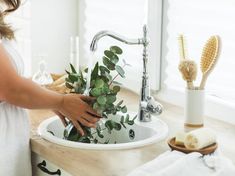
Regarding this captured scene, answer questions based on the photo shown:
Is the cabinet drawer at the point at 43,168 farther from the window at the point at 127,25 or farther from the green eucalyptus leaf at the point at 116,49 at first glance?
the window at the point at 127,25

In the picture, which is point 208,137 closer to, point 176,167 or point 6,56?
point 176,167

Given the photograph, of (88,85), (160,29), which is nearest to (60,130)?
(88,85)

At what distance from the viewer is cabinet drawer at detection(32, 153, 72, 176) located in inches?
66.7

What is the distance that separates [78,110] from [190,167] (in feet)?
1.55

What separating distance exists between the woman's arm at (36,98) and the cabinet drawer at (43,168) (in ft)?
0.51

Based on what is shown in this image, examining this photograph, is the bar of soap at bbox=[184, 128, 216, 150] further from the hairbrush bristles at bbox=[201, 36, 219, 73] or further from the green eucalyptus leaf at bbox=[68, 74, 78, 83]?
the green eucalyptus leaf at bbox=[68, 74, 78, 83]

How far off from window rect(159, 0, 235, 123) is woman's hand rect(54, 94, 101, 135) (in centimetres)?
57

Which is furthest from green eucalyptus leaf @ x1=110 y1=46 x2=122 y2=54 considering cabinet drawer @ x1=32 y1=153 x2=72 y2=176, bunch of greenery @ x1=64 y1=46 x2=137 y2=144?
cabinet drawer @ x1=32 y1=153 x2=72 y2=176

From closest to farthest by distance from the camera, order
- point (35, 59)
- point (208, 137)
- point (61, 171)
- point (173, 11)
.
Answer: point (208, 137) < point (61, 171) < point (173, 11) < point (35, 59)

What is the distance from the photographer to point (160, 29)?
2.29 metres

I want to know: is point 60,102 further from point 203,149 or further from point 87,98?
point 203,149

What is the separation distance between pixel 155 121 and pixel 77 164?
20.2 inches

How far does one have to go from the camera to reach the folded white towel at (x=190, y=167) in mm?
1350

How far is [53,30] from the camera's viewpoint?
9.30 feet
